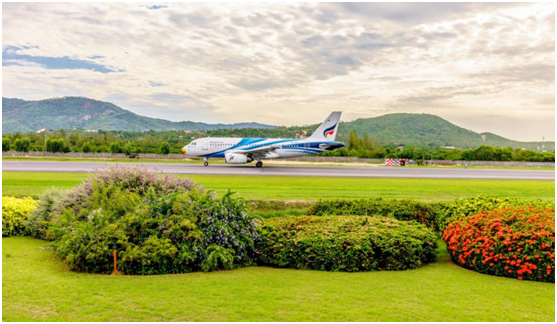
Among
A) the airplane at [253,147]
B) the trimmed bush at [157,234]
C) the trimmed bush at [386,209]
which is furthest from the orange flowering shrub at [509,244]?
the airplane at [253,147]

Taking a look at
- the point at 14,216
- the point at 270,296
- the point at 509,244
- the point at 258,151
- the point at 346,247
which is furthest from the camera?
the point at 258,151

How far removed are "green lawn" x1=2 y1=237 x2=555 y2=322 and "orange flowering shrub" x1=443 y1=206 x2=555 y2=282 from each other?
36 cm

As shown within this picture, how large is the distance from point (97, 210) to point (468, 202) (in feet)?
34.4

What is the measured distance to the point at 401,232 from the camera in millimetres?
10188

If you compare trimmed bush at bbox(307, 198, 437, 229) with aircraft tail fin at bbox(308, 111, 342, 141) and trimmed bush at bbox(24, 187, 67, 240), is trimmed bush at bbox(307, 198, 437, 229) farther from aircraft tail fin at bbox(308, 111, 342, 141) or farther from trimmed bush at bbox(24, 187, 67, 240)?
aircraft tail fin at bbox(308, 111, 342, 141)

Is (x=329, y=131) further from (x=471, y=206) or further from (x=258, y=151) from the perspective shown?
(x=471, y=206)

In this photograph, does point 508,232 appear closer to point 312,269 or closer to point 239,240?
point 312,269

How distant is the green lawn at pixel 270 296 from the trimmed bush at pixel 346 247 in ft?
1.51

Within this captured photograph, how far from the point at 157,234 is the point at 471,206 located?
9026mm

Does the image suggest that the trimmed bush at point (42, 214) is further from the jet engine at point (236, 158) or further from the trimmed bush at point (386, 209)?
the jet engine at point (236, 158)

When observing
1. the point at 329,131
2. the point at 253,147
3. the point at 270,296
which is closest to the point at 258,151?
the point at 253,147

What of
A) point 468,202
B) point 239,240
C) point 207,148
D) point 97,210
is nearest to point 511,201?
point 468,202

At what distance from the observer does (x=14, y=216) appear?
1265 centimetres

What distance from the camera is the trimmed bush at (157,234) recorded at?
344 inches
